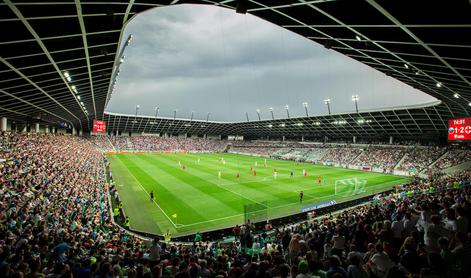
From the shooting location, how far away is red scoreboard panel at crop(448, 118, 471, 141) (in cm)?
2698

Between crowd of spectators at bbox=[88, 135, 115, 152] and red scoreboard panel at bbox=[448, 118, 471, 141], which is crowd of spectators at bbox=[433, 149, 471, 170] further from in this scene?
crowd of spectators at bbox=[88, 135, 115, 152]

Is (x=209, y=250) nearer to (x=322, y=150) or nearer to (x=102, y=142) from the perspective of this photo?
(x=322, y=150)

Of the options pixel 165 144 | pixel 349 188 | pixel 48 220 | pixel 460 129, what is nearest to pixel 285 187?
pixel 349 188

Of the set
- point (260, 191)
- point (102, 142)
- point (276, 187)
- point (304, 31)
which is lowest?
point (260, 191)

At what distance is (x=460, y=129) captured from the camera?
27.9 meters

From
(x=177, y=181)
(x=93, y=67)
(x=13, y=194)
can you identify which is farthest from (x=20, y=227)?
(x=177, y=181)

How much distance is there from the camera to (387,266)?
17.7 ft

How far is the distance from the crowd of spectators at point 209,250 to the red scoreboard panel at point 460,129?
65.9 feet

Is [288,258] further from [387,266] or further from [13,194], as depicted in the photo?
[13,194]

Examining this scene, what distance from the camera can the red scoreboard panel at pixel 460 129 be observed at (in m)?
27.0

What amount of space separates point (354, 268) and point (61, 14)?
940cm

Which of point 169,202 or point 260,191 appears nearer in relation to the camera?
point 169,202

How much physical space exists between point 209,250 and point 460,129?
30456mm

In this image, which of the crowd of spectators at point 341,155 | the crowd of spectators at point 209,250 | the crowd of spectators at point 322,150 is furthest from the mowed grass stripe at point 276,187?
the crowd of spectators at point 341,155
